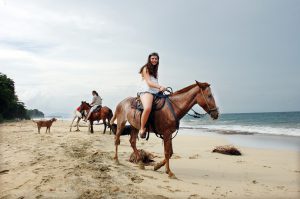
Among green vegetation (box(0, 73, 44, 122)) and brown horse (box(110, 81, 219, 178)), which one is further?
green vegetation (box(0, 73, 44, 122))

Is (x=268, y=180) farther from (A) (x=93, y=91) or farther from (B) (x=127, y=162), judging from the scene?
(A) (x=93, y=91)

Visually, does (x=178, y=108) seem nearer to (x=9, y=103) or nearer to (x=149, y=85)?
(x=149, y=85)

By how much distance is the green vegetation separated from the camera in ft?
123

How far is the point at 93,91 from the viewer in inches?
711

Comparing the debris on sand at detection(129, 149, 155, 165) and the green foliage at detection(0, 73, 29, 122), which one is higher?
the green foliage at detection(0, 73, 29, 122)

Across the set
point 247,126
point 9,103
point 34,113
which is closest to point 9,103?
point 9,103

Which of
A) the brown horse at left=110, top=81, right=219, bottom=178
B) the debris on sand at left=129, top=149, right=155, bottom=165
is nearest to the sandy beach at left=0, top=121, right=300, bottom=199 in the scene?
the debris on sand at left=129, top=149, right=155, bottom=165

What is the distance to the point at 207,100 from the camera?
678 cm

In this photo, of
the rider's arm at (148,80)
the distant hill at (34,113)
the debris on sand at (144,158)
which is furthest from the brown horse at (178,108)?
the distant hill at (34,113)

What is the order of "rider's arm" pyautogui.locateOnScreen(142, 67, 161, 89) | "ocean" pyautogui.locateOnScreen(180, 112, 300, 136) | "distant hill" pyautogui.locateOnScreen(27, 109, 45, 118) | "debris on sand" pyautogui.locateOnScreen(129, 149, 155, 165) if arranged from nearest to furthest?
"rider's arm" pyautogui.locateOnScreen(142, 67, 161, 89)
"debris on sand" pyautogui.locateOnScreen(129, 149, 155, 165)
"ocean" pyautogui.locateOnScreen(180, 112, 300, 136)
"distant hill" pyautogui.locateOnScreen(27, 109, 45, 118)

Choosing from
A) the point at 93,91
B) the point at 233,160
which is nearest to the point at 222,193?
the point at 233,160

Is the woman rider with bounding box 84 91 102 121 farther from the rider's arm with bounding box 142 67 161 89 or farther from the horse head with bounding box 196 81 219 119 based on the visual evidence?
the horse head with bounding box 196 81 219 119

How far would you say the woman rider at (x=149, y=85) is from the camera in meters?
6.84

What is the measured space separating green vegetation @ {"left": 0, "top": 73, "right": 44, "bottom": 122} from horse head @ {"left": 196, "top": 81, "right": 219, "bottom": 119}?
3206 cm
